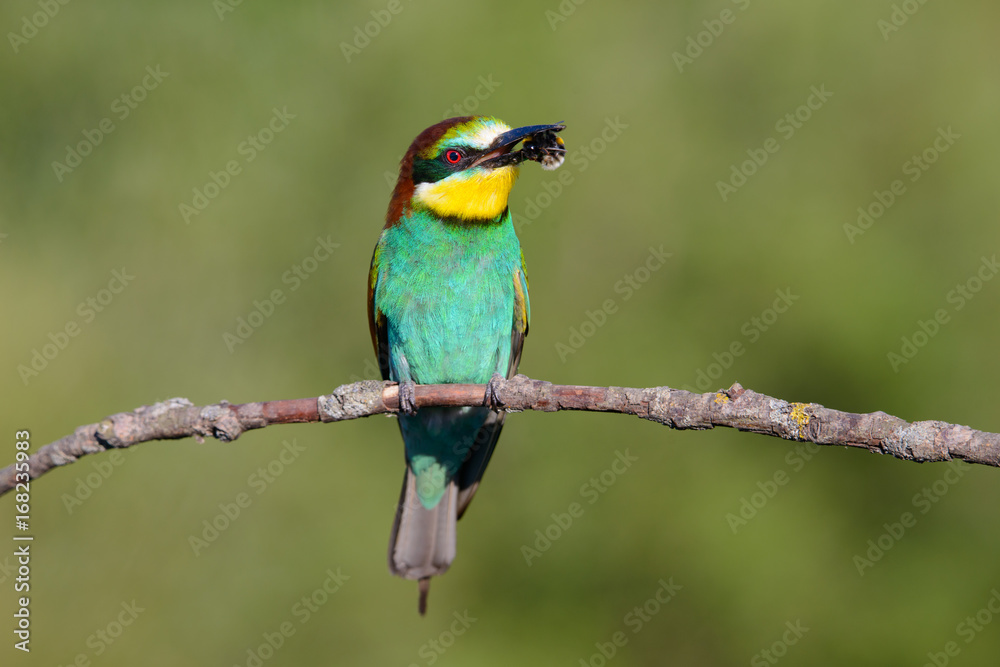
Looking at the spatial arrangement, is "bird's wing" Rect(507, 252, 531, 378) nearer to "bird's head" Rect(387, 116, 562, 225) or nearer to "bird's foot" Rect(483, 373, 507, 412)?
"bird's head" Rect(387, 116, 562, 225)

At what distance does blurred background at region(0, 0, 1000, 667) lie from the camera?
13.9 feet

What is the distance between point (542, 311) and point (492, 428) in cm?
110

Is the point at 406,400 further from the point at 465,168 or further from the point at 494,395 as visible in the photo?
the point at 465,168

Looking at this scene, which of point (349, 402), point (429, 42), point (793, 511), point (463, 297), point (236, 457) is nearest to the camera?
point (349, 402)

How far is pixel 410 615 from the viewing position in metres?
4.41

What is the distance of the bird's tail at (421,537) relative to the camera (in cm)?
375

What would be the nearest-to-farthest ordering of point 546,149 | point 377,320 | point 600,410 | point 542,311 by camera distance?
point 600,410 → point 546,149 → point 377,320 → point 542,311

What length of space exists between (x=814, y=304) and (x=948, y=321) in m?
0.64

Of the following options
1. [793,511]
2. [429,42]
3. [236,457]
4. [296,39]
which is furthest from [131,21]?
[793,511]

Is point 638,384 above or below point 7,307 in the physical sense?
above

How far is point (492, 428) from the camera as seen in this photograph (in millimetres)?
3705

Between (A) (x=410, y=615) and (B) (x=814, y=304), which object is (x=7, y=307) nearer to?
(A) (x=410, y=615)

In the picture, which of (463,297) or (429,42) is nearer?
(463,297)

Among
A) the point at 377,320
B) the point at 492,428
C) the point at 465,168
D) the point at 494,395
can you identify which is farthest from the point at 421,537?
the point at 465,168
